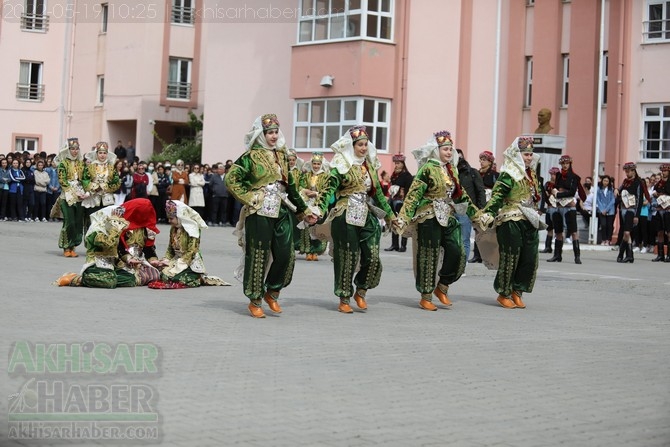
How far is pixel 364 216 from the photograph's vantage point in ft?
43.1

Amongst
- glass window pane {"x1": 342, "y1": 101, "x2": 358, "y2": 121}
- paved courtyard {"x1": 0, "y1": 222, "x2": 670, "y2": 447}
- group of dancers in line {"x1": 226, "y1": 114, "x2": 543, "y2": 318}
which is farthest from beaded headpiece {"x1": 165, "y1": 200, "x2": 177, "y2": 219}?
glass window pane {"x1": 342, "y1": 101, "x2": 358, "y2": 121}

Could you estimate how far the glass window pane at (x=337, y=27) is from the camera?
37875mm

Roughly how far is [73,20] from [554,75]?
83.9 ft

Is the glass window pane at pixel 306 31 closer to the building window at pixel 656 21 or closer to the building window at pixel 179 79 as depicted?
the building window at pixel 656 21

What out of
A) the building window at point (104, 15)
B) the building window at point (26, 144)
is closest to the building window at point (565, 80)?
the building window at point (104, 15)

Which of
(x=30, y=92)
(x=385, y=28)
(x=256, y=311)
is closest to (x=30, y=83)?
(x=30, y=92)

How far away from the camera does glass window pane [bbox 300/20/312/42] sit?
39312 mm

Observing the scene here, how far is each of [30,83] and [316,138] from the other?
20.0 meters

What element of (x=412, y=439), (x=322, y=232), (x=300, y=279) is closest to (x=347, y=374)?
(x=412, y=439)

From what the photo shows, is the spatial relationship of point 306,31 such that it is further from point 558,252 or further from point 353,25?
point 558,252

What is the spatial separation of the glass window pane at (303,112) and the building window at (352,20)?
2166 millimetres

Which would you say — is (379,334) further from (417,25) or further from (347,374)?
(417,25)

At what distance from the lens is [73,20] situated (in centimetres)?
5378

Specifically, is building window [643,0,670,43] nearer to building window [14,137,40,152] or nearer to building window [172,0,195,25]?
building window [172,0,195,25]
